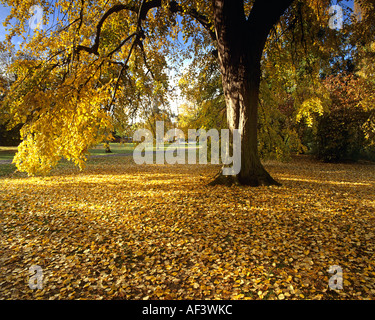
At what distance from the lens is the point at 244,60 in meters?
7.24

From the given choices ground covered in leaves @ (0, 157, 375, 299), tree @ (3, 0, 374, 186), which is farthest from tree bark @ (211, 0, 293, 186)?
ground covered in leaves @ (0, 157, 375, 299)

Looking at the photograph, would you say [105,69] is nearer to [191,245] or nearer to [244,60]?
[244,60]

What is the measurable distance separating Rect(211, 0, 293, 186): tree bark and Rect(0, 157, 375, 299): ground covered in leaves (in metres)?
1.07

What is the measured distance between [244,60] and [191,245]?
5.84m

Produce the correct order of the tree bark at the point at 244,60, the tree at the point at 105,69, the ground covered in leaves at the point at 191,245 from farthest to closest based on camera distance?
the tree bark at the point at 244,60 < the tree at the point at 105,69 < the ground covered in leaves at the point at 191,245

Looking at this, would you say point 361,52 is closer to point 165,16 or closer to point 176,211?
point 165,16

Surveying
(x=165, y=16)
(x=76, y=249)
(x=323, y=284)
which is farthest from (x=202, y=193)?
(x=165, y=16)

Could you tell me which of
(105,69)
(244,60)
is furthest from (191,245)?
(244,60)

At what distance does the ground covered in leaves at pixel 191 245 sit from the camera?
9.34 ft

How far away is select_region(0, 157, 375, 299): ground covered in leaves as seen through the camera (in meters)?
2.85

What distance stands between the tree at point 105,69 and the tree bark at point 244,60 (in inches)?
1.0

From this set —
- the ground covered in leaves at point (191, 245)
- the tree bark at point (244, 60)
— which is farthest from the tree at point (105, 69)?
the ground covered in leaves at point (191, 245)

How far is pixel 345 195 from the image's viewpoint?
7.20 m

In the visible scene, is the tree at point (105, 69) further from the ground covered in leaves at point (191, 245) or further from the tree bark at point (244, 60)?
the ground covered in leaves at point (191, 245)
